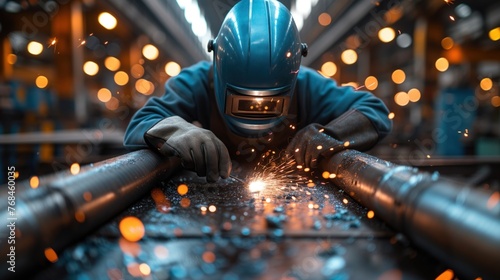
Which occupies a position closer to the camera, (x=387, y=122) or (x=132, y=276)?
(x=132, y=276)

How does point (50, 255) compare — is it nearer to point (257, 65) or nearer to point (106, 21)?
point (257, 65)

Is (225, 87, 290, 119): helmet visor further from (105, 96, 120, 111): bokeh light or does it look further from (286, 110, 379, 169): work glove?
(105, 96, 120, 111): bokeh light

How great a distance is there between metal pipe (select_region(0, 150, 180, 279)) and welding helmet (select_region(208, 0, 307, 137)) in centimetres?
49

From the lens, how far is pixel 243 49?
1482 millimetres

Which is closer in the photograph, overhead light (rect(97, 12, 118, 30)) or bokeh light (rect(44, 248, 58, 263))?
bokeh light (rect(44, 248, 58, 263))

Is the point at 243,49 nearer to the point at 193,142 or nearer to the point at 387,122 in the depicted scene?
the point at 193,142

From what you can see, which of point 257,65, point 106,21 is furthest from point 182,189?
point 106,21

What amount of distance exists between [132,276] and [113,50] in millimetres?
12053

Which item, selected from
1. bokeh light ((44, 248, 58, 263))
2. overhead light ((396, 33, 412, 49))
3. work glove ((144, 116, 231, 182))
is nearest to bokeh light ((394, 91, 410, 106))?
overhead light ((396, 33, 412, 49))

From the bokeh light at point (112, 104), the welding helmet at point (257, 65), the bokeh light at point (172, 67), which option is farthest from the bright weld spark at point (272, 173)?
the bokeh light at point (112, 104)

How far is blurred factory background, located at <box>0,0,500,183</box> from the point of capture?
5.55m

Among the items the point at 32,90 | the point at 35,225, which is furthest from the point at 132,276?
the point at 32,90

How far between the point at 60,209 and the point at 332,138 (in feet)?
3.92

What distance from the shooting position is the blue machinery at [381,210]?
72 cm
